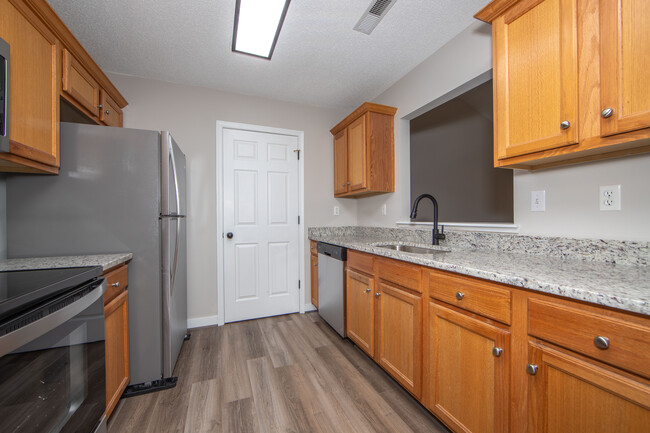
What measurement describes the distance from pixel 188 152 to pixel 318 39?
1.67 metres

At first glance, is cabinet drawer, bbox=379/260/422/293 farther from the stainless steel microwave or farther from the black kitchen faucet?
the stainless steel microwave

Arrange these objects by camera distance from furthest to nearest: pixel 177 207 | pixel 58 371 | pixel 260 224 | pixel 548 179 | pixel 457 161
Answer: pixel 260 224 → pixel 457 161 → pixel 177 207 → pixel 548 179 → pixel 58 371

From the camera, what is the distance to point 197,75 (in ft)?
8.17

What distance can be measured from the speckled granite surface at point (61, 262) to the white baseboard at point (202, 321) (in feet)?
4.65

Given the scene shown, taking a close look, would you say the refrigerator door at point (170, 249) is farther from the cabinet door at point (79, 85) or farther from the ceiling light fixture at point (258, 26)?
the ceiling light fixture at point (258, 26)

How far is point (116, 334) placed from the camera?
57.1 inches

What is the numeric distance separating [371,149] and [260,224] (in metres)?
1.46

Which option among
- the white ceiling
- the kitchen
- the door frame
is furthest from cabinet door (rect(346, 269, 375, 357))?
the white ceiling

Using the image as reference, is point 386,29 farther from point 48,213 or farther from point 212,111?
point 48,213

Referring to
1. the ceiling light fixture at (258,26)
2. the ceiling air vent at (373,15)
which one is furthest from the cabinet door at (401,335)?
the ceiling light fixture at (258,26)

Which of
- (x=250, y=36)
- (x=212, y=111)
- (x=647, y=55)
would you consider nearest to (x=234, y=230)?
(x=212, y=111)

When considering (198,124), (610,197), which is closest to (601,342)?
(610,197)

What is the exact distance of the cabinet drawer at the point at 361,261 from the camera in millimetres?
1906

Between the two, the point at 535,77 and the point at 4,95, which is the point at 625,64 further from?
the point at 4,95
